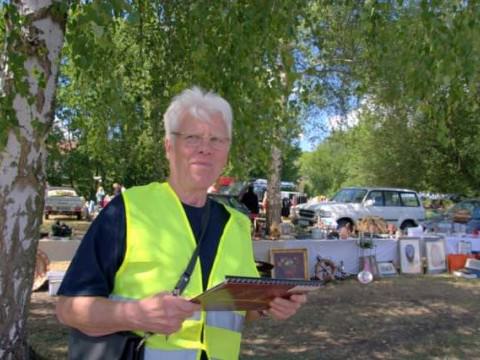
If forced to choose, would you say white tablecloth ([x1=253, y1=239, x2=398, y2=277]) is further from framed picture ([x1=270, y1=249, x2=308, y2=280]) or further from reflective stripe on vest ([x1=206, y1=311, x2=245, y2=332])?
reflective stripe on vest ([x1=206, y1=311, x2=245, y2=332])

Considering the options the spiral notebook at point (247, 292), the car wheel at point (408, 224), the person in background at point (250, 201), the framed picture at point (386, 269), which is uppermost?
the person in background at point (250, 201)

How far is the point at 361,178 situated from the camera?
34250mm

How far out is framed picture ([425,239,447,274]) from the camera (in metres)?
11.2

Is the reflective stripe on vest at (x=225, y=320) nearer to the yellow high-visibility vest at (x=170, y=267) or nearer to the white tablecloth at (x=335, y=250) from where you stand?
the yellow high-visibility vest at (x=170, y=267)

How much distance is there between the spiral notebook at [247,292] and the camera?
1371 millimetres

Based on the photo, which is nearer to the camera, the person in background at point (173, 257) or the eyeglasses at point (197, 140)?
the person in background at point (173, 257)

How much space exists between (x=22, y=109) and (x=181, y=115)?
63.3 inches

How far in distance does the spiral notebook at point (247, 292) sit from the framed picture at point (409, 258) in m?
9.87

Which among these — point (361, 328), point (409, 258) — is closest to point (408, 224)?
point (409, 258)

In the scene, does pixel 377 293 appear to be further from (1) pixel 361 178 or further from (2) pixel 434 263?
(1) pixel 361 178

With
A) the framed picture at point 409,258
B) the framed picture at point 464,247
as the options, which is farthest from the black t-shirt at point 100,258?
the framed picture at point 464,247

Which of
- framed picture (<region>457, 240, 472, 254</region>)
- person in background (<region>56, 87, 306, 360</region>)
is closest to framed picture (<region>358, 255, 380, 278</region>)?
framed picture (<region>457, 240, 472, 254</region>)

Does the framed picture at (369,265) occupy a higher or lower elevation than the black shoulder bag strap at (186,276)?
lower

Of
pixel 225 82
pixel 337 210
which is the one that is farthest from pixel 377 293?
pixel 337 210
